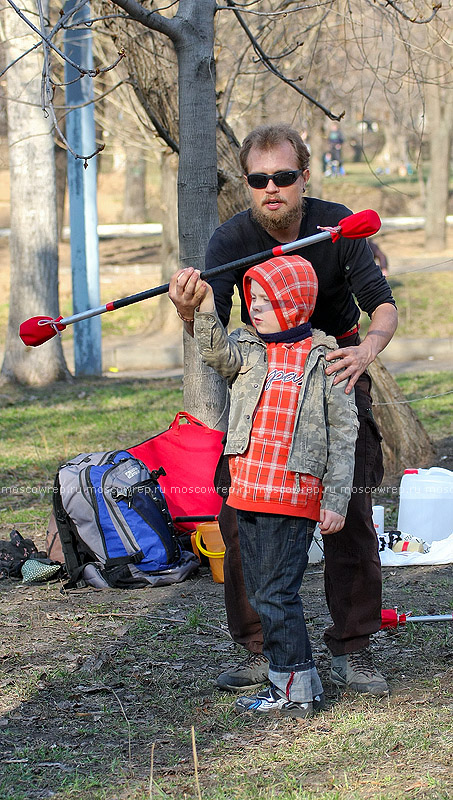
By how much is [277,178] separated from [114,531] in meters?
2.16

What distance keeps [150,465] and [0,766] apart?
2440 mm

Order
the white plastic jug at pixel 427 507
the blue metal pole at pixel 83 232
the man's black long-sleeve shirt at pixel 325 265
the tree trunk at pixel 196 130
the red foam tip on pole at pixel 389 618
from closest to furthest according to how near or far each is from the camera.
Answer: the man's black long-sleeve shirt at pixel 325 265, the red foam tip on pole at pixel 389 618, the tree trunk at pixel 196 130, the white plastic jug at pixel 427 507, the blue metal pole at pixel 83 232

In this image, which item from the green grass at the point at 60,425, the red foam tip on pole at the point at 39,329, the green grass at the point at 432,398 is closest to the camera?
the red foam tip on pole at the point at 39,329

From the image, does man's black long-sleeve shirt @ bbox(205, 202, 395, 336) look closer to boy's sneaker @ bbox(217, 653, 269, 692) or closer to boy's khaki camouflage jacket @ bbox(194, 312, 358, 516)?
boy's khaki camouflage jacket @ bbox(194, 312, 358, 516)

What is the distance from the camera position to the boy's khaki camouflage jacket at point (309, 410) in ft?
9.85

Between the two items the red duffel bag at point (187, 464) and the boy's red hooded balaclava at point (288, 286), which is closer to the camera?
the boy's red hooded balaclava at point (288, 286)

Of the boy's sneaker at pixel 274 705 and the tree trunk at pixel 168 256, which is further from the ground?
the tree trunk at pixel 168 256

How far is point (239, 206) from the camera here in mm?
6809

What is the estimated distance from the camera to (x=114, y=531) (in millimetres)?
4719

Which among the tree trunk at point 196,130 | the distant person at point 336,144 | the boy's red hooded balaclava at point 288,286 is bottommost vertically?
the boy's red hooded balaclava at point 288,286

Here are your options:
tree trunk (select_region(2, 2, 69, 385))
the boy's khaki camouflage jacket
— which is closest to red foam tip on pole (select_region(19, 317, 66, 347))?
the boy's khaki camouflage jacket

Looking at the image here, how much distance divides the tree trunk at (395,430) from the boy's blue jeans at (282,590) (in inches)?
150

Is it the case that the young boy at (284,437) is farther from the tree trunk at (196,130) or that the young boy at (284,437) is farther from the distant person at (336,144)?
the distant person at (336,144)

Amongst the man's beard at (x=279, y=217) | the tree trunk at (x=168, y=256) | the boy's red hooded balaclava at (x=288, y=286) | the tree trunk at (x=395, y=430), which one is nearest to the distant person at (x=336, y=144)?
Answer: the tree trunk at (x=168, y=256)
